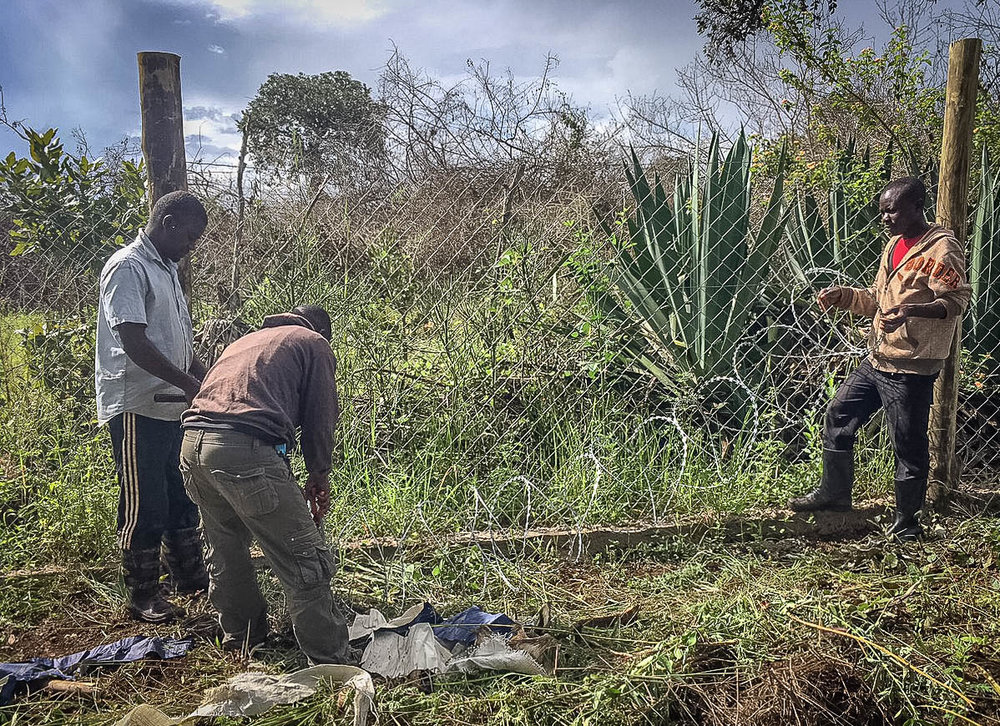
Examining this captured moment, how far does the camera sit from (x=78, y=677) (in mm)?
2840

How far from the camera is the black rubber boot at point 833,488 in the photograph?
3994 mm

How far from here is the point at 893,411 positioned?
3.86m

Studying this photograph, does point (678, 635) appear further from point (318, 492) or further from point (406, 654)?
point (318, 492)

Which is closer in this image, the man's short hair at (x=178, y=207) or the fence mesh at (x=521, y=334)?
the man's short hair at (x=178, y=207)

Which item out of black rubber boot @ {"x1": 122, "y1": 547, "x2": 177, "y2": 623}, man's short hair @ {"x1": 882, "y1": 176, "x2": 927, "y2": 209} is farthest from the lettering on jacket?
black rubber boot @ {"x1": 122, "y1": 547, "x2": 177, "y2": 623}

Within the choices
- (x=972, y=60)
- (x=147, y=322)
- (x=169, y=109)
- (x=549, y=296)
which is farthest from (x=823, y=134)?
(x=147, y=322)

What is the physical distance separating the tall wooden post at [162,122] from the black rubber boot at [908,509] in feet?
12.3

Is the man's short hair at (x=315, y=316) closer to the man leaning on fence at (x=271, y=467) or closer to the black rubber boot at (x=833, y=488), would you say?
the man leaning on fence at (x=271, y=467)

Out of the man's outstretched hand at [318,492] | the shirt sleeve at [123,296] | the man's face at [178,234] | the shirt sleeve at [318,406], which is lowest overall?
the man's outstretched hand at [318,492]

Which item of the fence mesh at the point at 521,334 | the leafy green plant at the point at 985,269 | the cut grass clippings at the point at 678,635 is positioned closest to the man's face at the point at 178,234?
the fence mesh at the point at 521,334

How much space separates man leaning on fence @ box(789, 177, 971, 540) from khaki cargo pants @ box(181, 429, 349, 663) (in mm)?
2417

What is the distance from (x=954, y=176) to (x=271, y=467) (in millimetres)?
3473

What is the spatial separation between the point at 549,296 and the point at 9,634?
3.01m

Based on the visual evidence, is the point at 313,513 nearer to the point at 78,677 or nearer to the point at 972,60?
the point at 78,677
